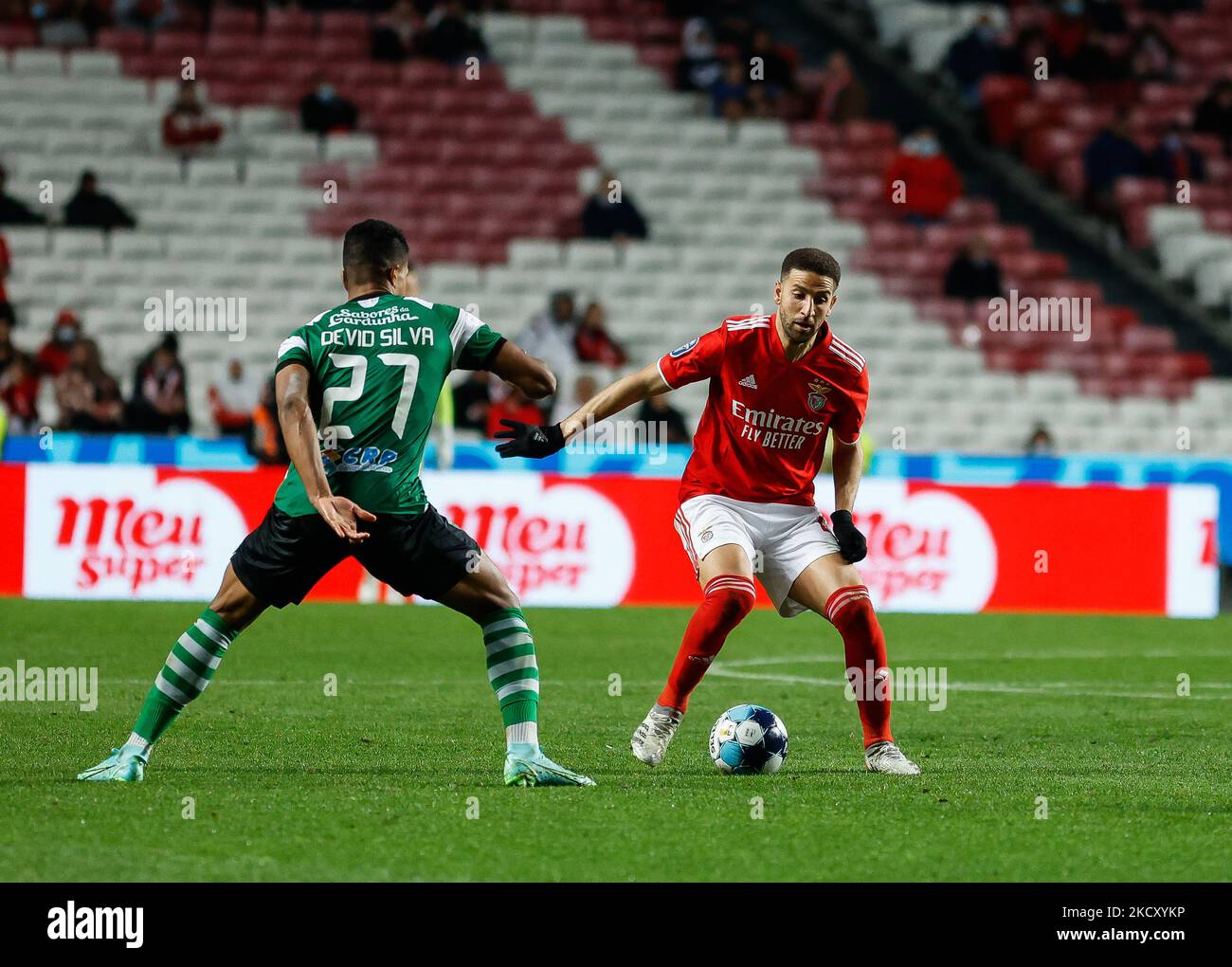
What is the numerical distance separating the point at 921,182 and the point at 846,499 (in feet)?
54.1

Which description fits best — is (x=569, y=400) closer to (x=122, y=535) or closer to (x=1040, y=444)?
(x=1040, y=444)

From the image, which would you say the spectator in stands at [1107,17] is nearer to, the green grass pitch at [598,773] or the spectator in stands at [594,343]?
the spectator in stands at [594,343]

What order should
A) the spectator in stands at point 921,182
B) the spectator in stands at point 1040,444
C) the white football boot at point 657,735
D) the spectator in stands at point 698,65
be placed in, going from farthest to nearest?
the spectator in stands at point 698,65 < the spectator in stands at point 921,182 < the spectator in stands at point 1040,444 < the white football boot at point 657,735

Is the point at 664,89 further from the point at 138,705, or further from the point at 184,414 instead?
the point at 138,705

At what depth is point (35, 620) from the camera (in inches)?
528

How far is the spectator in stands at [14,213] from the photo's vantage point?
2141cm

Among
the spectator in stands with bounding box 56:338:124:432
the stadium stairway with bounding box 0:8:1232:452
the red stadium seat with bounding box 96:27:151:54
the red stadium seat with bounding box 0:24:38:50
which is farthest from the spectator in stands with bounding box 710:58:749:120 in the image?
the spectator in stands with bounding box 56:338:124:432

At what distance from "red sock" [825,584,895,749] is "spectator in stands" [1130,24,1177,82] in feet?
64.3

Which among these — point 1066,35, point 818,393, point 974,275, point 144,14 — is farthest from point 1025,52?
point 818,393

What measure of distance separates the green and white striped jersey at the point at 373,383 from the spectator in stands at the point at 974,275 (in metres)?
16.2

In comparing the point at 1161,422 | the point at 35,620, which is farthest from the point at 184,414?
the point at 1161,422

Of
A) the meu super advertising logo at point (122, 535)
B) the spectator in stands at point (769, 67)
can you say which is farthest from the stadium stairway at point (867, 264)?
the meu super advertising logo at point (122, 535)
